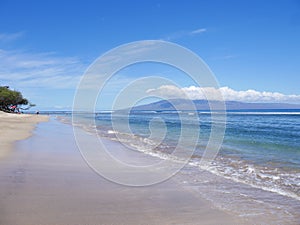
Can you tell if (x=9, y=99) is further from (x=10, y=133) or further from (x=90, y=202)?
(x=90, y=202)

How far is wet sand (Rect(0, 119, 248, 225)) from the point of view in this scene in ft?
16.2

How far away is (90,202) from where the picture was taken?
5789 mm

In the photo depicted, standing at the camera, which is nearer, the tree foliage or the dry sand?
the dry sand

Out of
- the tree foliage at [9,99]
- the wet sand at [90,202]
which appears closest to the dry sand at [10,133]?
the wet sand at [90,202]

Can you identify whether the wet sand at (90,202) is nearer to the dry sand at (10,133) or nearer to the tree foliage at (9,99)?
the dry sand at (10,133)

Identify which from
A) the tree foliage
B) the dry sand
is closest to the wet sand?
the dry sand

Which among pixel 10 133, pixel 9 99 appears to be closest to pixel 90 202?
pixel 10 133

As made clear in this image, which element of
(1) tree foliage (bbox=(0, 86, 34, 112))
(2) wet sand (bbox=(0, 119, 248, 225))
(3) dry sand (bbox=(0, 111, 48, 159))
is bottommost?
(2) wet sand (bbox=(0, 119, 248, 225))

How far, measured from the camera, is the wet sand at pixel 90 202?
4.93 m

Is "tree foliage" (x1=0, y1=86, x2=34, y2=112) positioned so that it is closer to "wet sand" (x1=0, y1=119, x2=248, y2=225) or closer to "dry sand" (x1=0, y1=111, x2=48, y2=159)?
"dry sand" (x1=0, y1=111, x2=48, y2=159)

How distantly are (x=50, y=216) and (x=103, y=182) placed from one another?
2.81m

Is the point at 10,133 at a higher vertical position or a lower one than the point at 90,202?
higher

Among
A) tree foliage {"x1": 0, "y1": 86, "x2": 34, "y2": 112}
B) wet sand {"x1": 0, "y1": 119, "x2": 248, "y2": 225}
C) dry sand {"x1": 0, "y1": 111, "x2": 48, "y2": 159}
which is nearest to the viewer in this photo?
wet sand {"x1": 0, "y1": 119, "x2": 248, "y2": 225}

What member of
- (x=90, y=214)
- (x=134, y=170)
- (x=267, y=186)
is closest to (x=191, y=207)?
(x=90, y=214)
